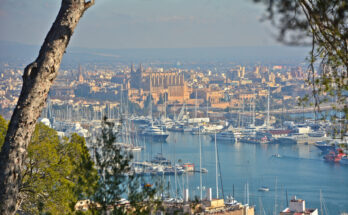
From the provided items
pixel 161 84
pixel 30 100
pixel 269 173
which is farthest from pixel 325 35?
pixel 161 84

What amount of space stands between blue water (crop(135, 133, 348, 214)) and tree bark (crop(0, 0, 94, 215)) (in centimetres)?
819

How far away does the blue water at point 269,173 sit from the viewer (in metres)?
10.4

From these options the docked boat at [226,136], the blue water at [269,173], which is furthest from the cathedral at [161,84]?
the blue water at [269,173]

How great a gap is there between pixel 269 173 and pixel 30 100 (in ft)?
40.4

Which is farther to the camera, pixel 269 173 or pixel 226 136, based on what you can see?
pixel 226 136

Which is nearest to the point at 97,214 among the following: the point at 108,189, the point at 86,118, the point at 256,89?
the point at 108,189

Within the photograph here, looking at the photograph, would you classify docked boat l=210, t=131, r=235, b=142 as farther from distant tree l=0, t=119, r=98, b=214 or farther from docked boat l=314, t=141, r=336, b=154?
distant tree l=0, t=119, r=98, b=214

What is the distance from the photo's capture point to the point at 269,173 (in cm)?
1339

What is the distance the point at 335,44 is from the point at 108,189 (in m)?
0.62

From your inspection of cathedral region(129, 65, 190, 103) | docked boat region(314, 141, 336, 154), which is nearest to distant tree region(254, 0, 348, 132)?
docked boat region(314, 141, 336, 154)

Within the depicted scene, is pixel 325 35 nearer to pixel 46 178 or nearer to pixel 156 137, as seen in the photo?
pixel 46 178

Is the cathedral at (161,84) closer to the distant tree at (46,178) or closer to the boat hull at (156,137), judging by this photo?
the boat hull at (156,137)

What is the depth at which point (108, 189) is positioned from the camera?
157cm

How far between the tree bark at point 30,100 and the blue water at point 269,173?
8195 mm
